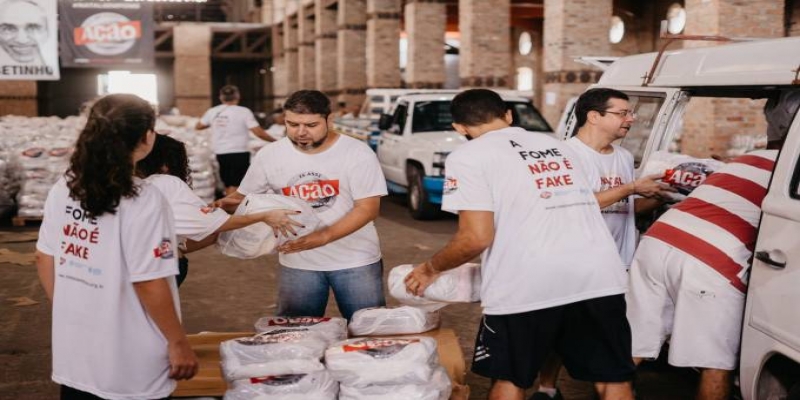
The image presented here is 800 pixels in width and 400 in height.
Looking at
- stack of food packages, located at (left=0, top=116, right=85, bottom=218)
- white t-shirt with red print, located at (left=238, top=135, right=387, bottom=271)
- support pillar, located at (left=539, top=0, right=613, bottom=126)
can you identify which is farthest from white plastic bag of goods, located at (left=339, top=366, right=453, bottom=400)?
support pillar, located at (left=539, top=0, right=613, bottom=126)

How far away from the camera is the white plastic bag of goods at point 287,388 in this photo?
337 centimetres

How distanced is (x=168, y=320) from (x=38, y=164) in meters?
10.5

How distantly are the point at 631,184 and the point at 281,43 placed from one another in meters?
38.3

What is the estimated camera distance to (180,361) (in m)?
2.93

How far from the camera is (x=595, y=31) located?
16.2 m

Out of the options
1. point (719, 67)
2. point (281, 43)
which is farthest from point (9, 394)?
point (281, 43)

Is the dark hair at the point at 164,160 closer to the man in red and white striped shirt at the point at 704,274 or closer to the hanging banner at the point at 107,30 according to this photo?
the man in red and white striped shirt at the point at 704,274

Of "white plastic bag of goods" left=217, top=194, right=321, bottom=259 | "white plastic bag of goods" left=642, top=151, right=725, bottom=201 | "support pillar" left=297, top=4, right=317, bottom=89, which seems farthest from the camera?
"support pillar" left=297, top=4, right=317, bottom=89

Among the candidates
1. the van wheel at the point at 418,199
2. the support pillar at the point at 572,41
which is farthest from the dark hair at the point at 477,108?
the support pillar at the point at 572,41

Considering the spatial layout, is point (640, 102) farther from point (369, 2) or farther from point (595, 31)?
point (369, 2)

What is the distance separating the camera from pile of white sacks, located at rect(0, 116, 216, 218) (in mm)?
12242

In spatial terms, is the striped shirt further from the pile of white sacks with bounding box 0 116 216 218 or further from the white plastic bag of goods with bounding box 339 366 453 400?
the pile of white sacks with bounding box 0 116 216 218

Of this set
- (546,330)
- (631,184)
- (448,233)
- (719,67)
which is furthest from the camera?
(448,233)

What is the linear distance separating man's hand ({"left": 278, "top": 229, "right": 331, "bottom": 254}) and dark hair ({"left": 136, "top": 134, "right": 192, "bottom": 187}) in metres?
0.59
